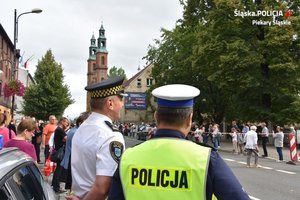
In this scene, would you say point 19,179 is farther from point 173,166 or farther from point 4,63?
point 4,63

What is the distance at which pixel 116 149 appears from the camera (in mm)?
3133

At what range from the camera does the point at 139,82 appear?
107 meters

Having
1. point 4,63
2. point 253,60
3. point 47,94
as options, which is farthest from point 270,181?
Answer: point 47,94

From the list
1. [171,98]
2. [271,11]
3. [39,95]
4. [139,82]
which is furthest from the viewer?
[139,82]

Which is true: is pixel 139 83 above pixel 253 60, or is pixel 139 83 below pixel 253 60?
above

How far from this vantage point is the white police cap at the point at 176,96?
7.56ft

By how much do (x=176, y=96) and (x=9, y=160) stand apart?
1682 mm

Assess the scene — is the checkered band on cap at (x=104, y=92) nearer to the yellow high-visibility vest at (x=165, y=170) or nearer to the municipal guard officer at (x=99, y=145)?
the municipal guard officer at (x=99, y=145)

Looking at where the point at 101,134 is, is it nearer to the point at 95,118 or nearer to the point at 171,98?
the point at 95,118

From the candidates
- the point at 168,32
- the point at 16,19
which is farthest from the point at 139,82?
the point at 16,19

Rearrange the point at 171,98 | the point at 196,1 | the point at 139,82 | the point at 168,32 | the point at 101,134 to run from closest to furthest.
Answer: the point at 171,98 < the point at 101,134 < the point at 196,1 < the point at 168,32 < the point at 139,82

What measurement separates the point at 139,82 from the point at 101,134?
10423cm

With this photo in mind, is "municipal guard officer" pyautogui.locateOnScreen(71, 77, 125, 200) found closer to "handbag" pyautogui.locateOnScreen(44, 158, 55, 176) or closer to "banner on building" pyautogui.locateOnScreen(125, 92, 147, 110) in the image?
"handbag" pyautogui.locateOnScreen(44, 158, 55, 176)

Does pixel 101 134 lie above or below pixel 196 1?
below
